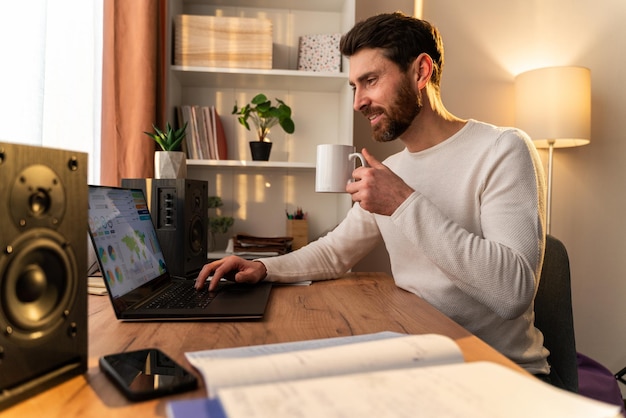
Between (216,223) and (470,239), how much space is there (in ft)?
4.76

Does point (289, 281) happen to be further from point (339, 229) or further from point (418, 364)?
point (418, 364)

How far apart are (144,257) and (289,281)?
0.37 metres

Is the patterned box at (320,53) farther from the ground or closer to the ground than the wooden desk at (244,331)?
farther from the ground

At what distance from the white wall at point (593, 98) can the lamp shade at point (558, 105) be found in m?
0.29

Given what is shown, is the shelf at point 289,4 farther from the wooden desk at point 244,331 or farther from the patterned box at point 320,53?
the wooden desk at point 244,331

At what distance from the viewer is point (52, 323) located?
0.54 metres

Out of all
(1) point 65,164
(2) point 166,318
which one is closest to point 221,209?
(2) point 166,318

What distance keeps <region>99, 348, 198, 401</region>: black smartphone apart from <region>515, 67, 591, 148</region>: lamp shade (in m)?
2.11

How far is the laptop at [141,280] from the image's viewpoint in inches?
33.6

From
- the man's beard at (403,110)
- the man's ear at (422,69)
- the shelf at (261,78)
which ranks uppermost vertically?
the shelf at (261,78)

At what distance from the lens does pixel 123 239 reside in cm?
101

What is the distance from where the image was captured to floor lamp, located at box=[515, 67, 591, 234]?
2219mm

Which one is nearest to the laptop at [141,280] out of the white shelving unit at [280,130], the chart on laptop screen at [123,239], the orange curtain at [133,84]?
the chart on laptop screen at [123,239]

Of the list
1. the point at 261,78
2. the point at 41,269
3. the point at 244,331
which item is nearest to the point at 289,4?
the point at 261,78
